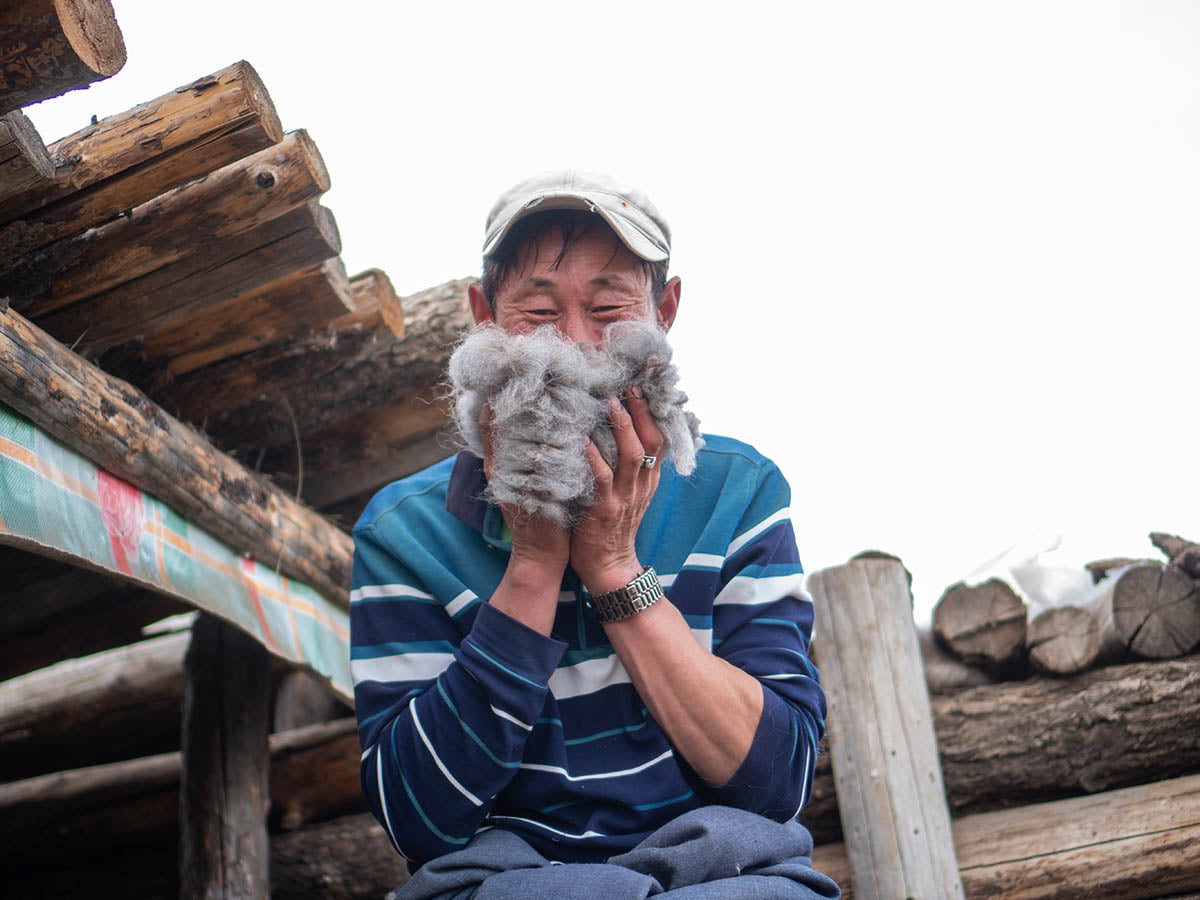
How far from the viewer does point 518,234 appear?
2.28 meters

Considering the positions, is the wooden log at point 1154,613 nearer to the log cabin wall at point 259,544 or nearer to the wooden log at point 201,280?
the log cabin wall at point 259,544

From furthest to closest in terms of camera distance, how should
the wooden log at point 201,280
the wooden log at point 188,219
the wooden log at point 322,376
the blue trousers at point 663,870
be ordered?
the wooden log at point 322,376, the wooden log at point 201,280, the wooden log at point 188,219, the blue trousers at point 663,870

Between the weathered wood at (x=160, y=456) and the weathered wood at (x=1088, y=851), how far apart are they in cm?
215

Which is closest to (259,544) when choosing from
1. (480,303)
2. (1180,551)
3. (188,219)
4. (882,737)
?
(188,219)

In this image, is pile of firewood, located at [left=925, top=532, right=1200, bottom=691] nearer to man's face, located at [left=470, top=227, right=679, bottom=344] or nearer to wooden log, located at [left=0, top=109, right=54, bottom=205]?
man's face, located at [left=470, top=227, right=679, bottom=344]

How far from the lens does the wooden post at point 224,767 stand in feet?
11.6

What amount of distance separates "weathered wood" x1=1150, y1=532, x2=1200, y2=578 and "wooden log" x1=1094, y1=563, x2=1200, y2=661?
28 mm

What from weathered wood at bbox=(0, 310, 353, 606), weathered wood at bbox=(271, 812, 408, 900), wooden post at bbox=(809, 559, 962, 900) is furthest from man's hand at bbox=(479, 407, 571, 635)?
weathered wood at bbox=(271, 812, 408, 900)

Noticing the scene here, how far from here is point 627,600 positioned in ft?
6.39

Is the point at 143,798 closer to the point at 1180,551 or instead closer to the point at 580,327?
the point at 580,327

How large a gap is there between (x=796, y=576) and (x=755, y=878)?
643 millimetres

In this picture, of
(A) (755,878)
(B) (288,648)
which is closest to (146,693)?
(B) (288,648)

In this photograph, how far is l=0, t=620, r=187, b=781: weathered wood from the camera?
5.26 meters

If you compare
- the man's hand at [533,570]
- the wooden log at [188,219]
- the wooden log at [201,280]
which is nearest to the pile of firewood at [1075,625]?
the man's hand at [533,570]
